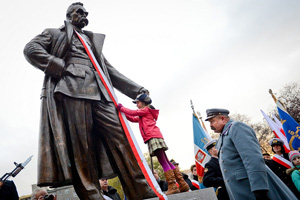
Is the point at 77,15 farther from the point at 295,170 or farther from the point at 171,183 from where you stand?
the point at 295,170

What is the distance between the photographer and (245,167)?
8.50 ft

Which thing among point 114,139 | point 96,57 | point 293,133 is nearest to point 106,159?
point 114,139

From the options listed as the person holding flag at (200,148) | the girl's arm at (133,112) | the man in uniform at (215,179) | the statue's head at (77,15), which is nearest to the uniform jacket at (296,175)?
the man in uniform at (215,179)

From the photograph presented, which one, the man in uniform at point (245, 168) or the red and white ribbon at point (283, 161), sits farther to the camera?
the red and white ribbon at point (283, 161)

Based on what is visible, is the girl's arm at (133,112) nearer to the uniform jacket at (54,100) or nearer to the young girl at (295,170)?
the uniform jacket at (54,100)

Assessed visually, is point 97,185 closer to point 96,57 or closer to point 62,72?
point 62,72

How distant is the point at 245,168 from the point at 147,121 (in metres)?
1.83

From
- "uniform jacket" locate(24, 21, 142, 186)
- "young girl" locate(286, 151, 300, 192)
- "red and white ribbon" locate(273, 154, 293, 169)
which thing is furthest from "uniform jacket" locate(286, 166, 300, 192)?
"uniform jacket" locate(24, 21, 142, 186)

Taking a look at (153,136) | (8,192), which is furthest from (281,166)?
(8,192)

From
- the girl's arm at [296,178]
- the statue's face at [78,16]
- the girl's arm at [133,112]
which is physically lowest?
the girl's arm at [296,178]

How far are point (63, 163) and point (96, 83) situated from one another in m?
1.30

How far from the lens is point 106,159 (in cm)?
353

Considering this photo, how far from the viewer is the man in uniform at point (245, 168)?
2438 mm

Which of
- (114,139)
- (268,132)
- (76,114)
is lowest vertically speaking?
(268,132)
